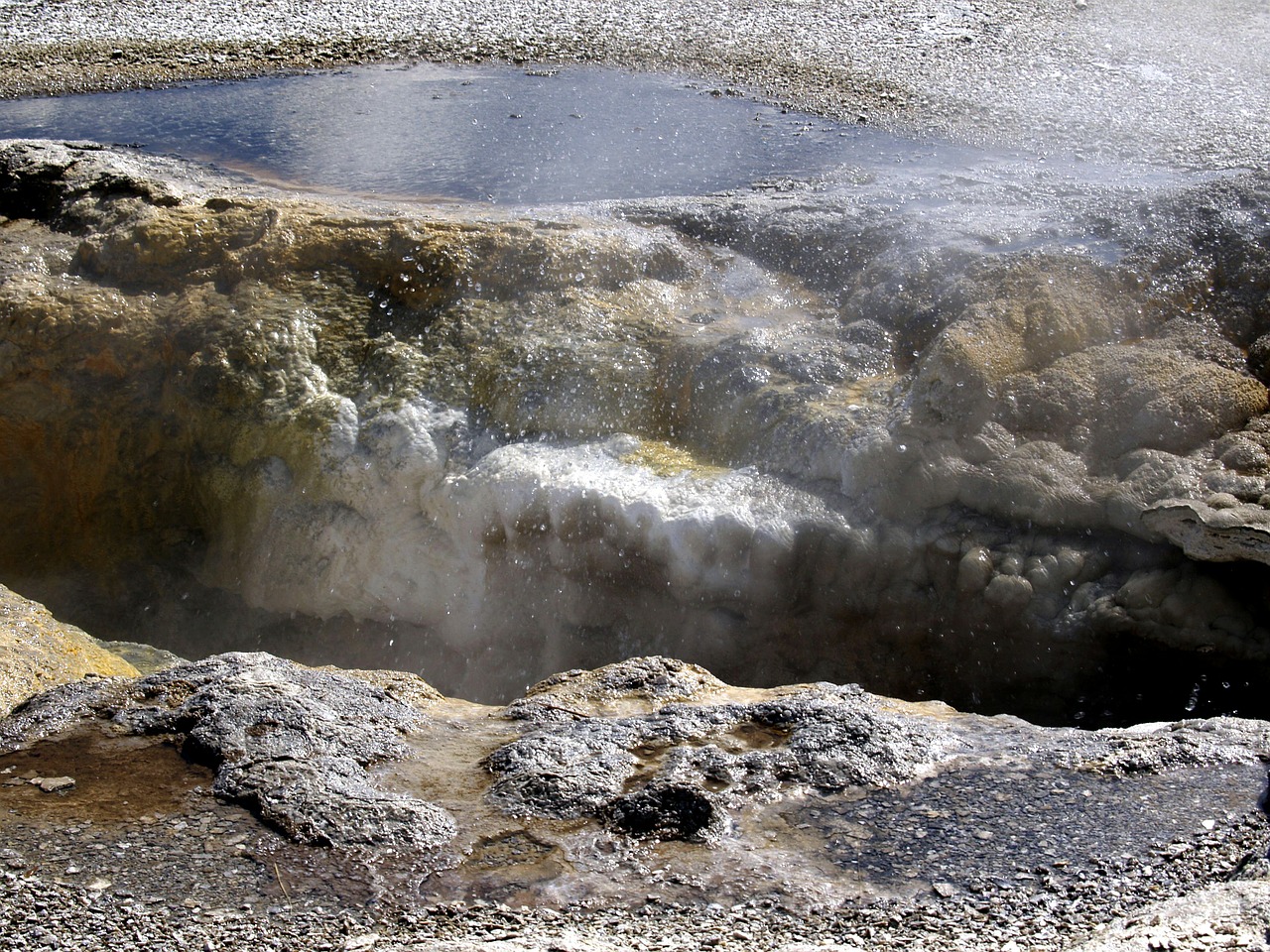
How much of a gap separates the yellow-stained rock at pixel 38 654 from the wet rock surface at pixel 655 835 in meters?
0.53

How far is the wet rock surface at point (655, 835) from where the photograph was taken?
172 centimetres

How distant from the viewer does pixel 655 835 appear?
6.39ft

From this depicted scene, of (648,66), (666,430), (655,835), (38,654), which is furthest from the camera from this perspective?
(648,66)

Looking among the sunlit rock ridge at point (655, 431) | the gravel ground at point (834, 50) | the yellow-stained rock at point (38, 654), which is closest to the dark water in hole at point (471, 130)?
the gravel ground at point (834, 50)

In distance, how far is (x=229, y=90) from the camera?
785cm

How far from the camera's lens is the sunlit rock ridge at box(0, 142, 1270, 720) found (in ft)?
10.7

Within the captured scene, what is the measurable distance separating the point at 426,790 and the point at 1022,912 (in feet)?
3.41

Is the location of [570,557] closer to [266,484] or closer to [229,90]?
[266,484]

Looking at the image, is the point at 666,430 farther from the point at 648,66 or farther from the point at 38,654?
the point at 648,66

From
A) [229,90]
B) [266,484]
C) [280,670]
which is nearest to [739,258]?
[266,484]

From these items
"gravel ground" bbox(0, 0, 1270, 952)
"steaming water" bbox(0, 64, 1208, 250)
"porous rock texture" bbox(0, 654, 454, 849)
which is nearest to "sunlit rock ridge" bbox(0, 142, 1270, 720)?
"steaming water" bbox(0, 64, 1208, 250)

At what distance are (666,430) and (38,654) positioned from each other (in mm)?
1960

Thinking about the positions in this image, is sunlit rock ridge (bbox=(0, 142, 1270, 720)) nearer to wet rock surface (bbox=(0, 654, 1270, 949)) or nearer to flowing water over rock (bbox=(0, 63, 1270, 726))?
flowing water over rock (bbox=(0, 63, 1270, 726))

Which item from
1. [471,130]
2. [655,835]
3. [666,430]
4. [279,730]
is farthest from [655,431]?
[471,130]
